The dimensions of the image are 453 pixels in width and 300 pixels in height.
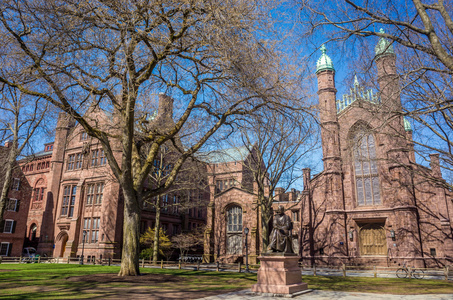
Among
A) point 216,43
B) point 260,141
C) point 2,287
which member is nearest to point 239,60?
point 216,43

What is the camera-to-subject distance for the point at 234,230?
36.8 m

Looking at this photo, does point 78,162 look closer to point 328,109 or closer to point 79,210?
point 79,210

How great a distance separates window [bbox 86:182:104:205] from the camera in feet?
114

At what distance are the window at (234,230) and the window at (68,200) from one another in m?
18.0

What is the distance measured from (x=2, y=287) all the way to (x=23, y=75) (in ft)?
23.4

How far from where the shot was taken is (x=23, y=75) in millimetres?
11172

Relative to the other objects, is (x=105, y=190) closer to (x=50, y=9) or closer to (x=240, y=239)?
(x=240, y=239)

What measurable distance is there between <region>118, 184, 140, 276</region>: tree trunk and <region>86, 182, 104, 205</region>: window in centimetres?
2366

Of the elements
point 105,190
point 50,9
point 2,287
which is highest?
point 50,9

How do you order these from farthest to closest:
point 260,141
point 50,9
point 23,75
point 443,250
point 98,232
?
point 98,232
point 443,250
point 260,141
point 23,75
point 50,9

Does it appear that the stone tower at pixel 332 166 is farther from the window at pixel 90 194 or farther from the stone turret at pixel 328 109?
the window at pixel 90 194

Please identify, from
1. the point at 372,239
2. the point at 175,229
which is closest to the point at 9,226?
the point at 175,229

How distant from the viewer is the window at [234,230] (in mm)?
36188

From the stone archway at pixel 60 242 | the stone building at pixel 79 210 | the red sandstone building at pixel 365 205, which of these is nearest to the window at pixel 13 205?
the stone building at pixel 79 210
